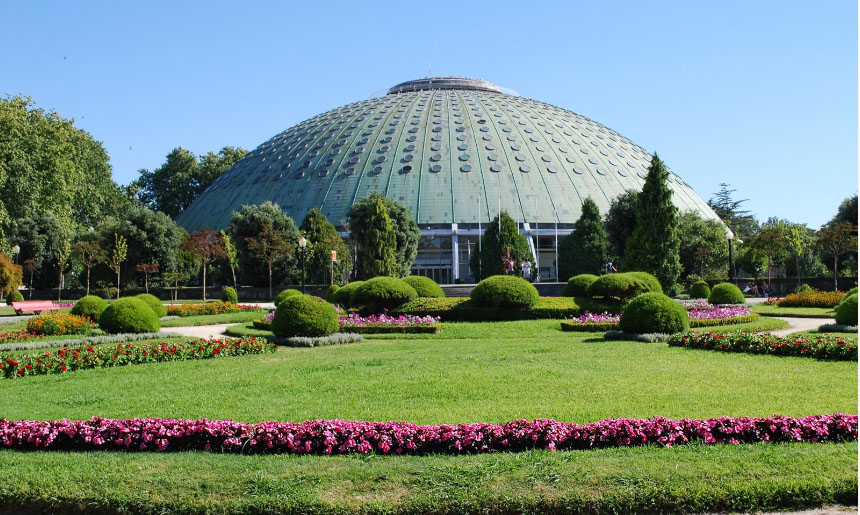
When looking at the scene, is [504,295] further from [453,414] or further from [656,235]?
[453,414]

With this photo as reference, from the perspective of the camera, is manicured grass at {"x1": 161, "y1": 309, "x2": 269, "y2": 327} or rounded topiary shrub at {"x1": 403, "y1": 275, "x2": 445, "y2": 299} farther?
rounded topiary shrub at {"x1": 403, "y1": 275, "x2": 445, "y2": 299}

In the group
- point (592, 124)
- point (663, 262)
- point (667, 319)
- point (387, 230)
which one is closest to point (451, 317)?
point (667, 319)

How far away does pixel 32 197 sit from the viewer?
50.5 m

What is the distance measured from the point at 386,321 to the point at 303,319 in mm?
4443

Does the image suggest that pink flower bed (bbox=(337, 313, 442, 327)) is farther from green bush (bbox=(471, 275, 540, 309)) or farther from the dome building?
the dome building

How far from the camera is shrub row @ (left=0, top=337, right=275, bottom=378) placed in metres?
13.1

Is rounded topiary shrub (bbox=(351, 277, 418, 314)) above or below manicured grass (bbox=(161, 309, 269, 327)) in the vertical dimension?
above

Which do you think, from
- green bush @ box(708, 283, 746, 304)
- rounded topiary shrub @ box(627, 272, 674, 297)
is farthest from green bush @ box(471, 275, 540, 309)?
green bush @ box(708, 283, 746, 304)

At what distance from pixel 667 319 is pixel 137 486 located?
13.4 meters

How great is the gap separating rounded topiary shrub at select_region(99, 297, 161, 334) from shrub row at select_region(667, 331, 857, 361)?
44.4ft

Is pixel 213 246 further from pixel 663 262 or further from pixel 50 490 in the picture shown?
pixel 50 490

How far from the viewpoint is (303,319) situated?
57.7 ft

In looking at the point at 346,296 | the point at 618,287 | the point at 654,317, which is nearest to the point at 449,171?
the point at 346,296

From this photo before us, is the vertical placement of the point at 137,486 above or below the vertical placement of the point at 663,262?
below
